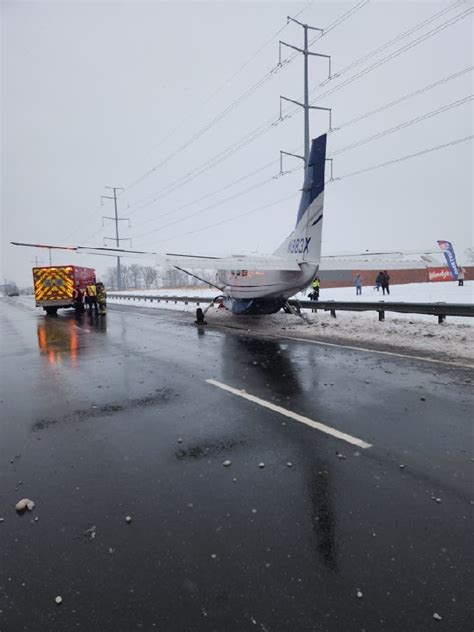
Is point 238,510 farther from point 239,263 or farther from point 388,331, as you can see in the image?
point 239,263

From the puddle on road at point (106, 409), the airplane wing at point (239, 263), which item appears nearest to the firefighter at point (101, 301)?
the airplane wing at point (239, 263)

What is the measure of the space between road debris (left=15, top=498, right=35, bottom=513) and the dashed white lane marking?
3015mm

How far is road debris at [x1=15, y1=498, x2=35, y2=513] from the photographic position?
3.12 meters

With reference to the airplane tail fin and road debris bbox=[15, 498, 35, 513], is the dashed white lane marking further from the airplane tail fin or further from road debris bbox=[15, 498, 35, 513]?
the airplane tail fin

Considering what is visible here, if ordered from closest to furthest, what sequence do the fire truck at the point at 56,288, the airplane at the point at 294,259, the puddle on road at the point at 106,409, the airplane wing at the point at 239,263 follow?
the puddle on road at the point at 106,409, the airplane wing at the point at 239,263, the airplane at the point at 294,259, the fire truck at the point at 56,288

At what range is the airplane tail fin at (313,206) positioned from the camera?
1373cm

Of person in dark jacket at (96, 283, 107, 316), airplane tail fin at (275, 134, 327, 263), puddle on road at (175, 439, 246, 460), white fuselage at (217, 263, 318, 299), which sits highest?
airplane tail fin at (275, 134, 327, 263)

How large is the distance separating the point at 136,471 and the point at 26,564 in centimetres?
128

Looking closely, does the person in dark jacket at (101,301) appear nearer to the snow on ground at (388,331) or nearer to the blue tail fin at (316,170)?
the snow on ground at (388,331)

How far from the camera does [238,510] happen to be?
301 cm

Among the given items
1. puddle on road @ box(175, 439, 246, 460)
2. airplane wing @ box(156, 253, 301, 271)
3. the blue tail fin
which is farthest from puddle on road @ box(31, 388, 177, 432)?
the blue tail fin

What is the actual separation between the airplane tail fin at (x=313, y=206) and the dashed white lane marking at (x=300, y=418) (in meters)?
8.47

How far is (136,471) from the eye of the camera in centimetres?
371

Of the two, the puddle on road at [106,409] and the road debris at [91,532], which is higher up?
the road debris at [91,532]
